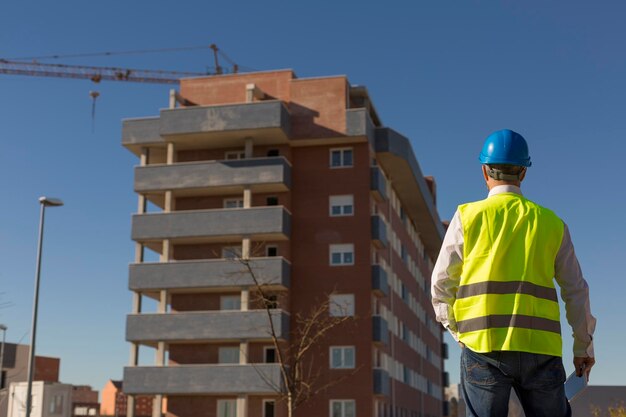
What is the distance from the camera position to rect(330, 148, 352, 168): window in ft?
180

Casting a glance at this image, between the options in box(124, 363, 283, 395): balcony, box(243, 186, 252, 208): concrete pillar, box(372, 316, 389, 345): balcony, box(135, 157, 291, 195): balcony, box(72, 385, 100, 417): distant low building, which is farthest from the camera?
box(72, 385, 100, 417): distant low building

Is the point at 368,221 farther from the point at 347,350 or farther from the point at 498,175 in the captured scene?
the point at 498,175

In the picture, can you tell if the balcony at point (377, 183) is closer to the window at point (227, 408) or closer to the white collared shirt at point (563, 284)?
the window at point (227, 408)

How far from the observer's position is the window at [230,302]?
53000 millimetres

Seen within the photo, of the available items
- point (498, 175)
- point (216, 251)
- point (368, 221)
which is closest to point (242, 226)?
point (216, 251)

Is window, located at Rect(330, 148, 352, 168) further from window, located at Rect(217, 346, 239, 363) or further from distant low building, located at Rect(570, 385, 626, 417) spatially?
distant low building, located at Rect(570, 385, 626, 417)

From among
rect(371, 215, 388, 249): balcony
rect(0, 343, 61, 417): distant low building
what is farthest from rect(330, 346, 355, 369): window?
rect(0, 343, 61, 417): distant low building

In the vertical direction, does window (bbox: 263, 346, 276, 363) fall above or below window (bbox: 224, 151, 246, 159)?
below

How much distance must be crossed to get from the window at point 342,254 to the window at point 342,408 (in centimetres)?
753

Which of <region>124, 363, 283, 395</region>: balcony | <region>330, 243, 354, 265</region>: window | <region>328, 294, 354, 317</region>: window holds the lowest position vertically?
<region>124, 363, 283, 395</region>: balcony

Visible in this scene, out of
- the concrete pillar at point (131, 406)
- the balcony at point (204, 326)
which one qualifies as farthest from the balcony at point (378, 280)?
the concrete pillar at point (131, 406)

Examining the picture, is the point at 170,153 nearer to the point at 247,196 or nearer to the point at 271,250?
the point at 247,196

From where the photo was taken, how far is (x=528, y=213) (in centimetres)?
446

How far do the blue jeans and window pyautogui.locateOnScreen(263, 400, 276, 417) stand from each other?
47.8 metres
